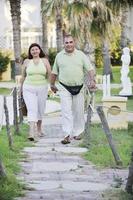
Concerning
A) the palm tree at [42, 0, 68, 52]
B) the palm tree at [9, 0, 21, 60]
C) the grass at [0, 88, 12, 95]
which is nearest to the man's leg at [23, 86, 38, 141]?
the palm tree at [42, 0, 68, 52]

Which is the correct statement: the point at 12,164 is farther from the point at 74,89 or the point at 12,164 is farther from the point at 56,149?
the point at 74,89

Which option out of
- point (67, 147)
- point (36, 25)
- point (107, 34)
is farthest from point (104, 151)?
point (36, 25)

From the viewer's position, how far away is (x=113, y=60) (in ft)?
152

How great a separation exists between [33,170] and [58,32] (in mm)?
26253

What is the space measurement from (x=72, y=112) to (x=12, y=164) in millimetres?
2915

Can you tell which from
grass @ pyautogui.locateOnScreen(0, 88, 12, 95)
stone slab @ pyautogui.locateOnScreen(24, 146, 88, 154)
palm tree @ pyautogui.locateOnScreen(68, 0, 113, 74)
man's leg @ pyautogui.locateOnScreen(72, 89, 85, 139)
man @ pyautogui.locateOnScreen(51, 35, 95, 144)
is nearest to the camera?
stone slab @ pyautogui.locateOnScreen(24, 146, 88, 154)

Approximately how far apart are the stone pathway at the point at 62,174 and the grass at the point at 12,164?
105mm

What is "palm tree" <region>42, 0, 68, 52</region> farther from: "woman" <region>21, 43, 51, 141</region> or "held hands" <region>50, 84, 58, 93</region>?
"held hands" <region>50, 84, 58, 93</region>

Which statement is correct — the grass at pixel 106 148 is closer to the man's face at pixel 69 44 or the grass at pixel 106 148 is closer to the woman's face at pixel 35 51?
the man's face at pixel 69 44

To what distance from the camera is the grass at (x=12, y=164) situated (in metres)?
6.29

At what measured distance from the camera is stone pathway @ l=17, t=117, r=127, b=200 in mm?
6465

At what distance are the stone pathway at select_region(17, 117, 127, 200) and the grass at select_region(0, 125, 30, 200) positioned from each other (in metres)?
0.10

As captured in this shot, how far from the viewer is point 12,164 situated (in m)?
8.02

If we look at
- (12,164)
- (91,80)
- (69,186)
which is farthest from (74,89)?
(69,186)
